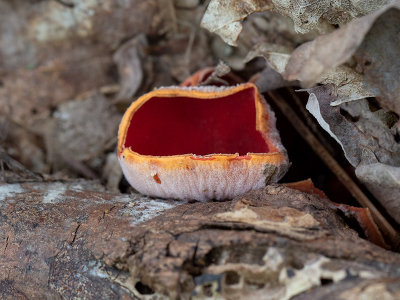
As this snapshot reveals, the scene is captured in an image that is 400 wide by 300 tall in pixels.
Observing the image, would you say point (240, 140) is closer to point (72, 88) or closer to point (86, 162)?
point (86, 162)

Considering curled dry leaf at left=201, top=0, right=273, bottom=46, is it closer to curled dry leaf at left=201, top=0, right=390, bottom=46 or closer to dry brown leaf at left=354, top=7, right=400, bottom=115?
curled dry leaf at left=201, top=0, right=390, bottom=46

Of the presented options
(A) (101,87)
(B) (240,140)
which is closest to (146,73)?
(A) (101,87)

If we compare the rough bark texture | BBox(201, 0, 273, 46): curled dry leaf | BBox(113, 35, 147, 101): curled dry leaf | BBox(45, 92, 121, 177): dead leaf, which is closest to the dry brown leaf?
the rough bark texture

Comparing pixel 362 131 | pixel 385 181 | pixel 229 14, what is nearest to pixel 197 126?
pixel 229 14

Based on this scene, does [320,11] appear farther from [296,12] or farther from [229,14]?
[229,14]

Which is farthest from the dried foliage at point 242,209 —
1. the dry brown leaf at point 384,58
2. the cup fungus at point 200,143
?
the cup fungus at point 200,143
